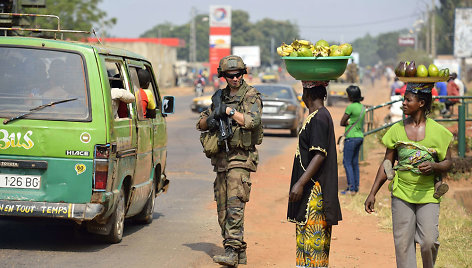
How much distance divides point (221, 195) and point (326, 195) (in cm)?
181

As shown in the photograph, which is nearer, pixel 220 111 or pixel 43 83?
pixel 220 111

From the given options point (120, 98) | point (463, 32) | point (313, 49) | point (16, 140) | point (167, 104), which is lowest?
point (16, 140)

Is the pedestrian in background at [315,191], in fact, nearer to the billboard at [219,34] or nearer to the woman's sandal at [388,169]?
the woman's sandal at [388,169]

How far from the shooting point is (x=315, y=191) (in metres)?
6.08

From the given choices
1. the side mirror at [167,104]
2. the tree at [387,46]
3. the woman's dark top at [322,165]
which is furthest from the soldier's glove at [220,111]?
the tree at [387,46]

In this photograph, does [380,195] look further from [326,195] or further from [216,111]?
[326,195]

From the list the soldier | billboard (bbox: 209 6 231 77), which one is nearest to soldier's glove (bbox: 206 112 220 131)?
the soldier

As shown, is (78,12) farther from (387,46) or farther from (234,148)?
(387,46)

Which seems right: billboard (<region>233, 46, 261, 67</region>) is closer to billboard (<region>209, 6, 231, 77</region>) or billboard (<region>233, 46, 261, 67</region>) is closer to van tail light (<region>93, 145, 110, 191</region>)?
billboard (<region>209, 6, 231, 77</region>)

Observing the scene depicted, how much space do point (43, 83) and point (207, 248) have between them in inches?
90.9

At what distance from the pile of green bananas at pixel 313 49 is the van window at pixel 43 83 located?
2.19m

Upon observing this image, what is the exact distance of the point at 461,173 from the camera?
14.7 metres

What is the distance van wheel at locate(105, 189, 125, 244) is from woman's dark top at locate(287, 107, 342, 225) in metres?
2.59

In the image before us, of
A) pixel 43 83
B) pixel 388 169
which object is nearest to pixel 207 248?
pixel 43 83
